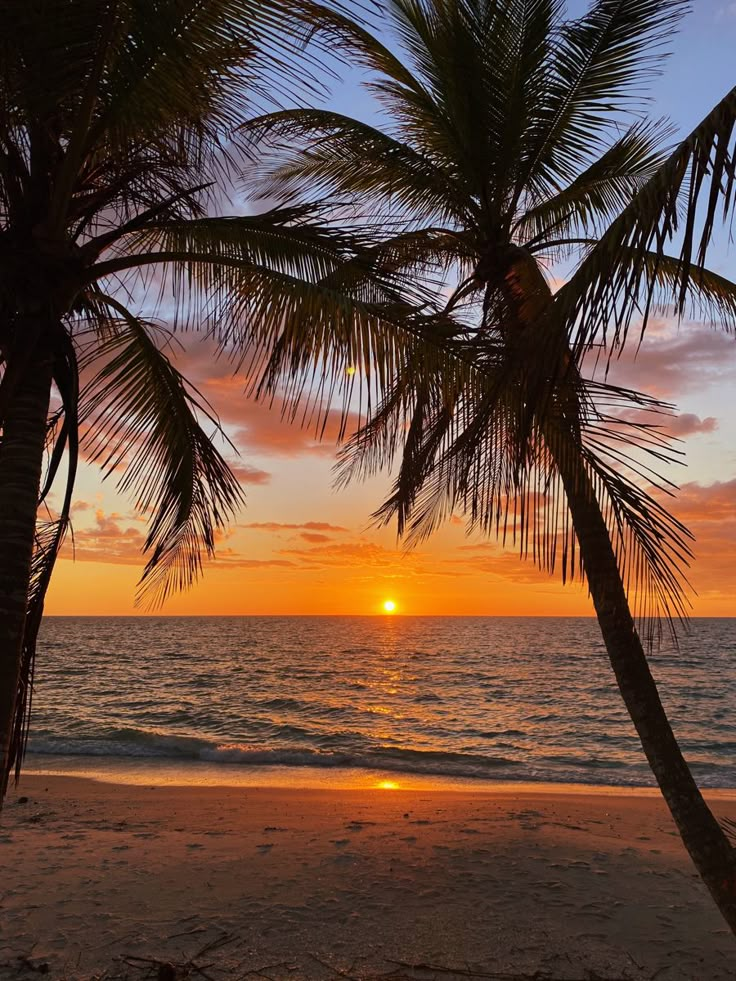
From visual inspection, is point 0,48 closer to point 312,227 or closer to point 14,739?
point 312,227

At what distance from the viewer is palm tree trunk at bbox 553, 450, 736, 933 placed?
14.7 ft

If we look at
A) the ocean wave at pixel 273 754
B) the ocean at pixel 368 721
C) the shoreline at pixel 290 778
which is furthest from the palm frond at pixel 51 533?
the ocean wave at pixel 273 754

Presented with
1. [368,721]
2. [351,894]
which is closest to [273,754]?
[368,721]

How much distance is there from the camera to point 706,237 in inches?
83.0

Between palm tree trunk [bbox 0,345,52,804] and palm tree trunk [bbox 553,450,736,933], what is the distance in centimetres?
312

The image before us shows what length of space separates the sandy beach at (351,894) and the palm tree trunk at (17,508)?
2416 mm

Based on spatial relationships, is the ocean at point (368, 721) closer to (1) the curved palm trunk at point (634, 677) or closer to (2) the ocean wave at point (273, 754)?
(2) the ocean wave at point (273, 754)

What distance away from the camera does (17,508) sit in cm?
382

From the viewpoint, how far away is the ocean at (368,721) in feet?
54.7

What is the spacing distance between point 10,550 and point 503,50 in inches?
188

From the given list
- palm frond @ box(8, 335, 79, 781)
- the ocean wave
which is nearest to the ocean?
the ocean wave

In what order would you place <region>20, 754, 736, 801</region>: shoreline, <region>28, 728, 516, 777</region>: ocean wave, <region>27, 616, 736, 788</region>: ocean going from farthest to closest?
A: 1. <region>28, 728, 516, 777</region>: ocean wave
2. <region>27, 616, 736, 788</region>: ocean
3. <region>20, 754, 736, 801</region>: shoreline

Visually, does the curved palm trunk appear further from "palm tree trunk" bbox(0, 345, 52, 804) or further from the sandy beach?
"palm tree trunk" bbox(0, 345, 52, 804)

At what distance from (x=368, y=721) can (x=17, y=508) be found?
21893 millimetres
